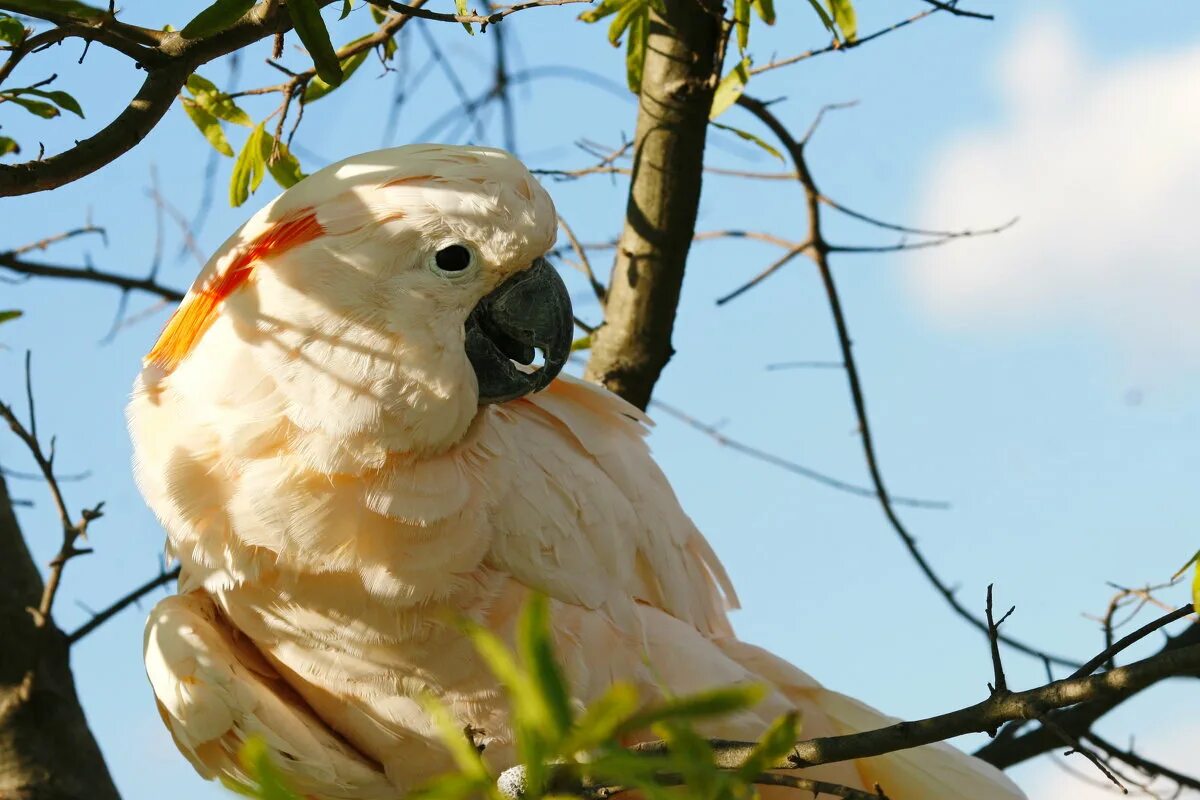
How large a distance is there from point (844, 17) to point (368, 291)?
5.00 feet

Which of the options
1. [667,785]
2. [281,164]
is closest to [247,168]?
[281,164]

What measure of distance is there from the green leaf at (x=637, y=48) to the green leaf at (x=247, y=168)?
94cm

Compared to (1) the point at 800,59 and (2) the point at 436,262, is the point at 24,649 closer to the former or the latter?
(2) the point at 436,262

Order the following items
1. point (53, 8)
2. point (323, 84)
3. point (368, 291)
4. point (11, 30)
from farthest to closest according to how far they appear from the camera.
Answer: point (323, 84)
point (368, 291)
point (11, 30)
point (53, 8)

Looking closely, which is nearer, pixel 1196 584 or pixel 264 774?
pixel 264 774

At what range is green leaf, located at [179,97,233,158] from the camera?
288 cm

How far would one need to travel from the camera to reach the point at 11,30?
6.76ft

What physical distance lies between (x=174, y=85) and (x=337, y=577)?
0.96m

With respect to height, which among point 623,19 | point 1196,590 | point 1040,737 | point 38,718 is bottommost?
point 1196,590

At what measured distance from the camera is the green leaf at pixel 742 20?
273cm

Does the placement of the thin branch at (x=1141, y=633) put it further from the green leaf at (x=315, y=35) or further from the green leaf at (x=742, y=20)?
the green leaf at (x=742, y=20)

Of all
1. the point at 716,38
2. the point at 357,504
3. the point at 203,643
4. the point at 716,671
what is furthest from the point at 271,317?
the point at 716,38

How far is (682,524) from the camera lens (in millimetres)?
3135

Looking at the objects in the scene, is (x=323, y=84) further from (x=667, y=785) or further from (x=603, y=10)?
(x=667, y=785)
